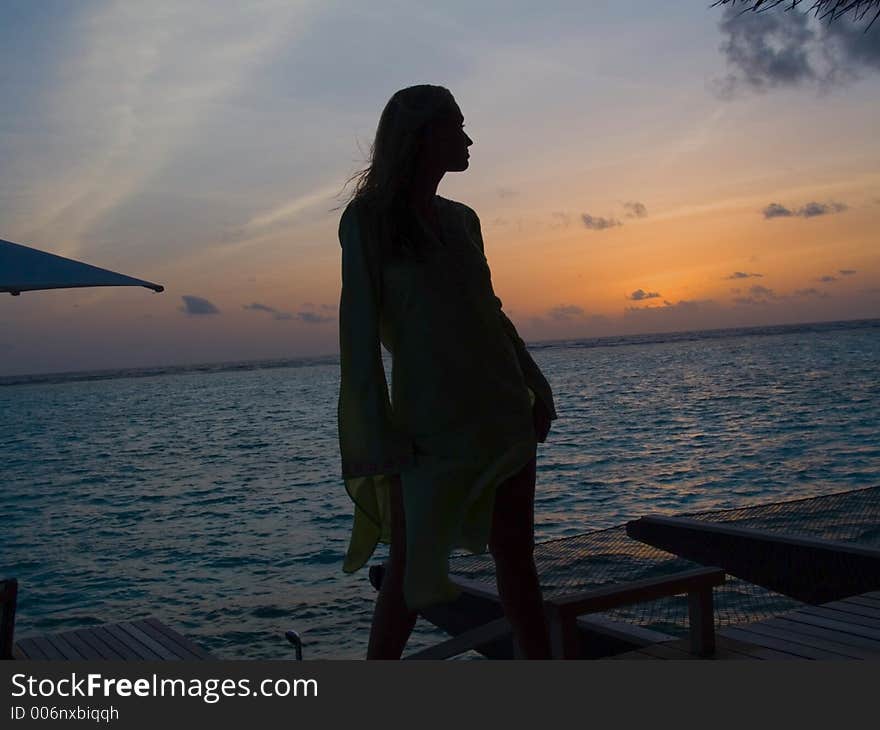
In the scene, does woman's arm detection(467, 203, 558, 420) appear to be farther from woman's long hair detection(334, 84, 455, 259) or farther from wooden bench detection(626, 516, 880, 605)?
wooden bench detection(626, 516, 880, 605)

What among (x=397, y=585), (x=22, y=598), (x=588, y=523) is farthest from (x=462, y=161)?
(x=588, y=523)

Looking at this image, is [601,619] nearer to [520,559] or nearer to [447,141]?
[520,559]

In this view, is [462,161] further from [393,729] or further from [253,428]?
[253,428]

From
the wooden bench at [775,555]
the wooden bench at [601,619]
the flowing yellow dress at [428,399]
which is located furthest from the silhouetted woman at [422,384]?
the wooden bench at [775,555]

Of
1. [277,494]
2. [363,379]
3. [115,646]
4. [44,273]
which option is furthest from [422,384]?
[277,494]

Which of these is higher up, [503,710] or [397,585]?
[397,585]

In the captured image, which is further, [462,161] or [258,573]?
[258,573]

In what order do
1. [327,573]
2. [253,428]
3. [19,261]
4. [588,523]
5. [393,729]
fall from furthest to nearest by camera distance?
[253,428] → [588,523] → [327,573] → [19,261] → [393,729]

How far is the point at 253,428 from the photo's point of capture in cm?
3766

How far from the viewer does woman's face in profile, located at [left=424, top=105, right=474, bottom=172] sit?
204 centimetres

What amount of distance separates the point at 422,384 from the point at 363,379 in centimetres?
14

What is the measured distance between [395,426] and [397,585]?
0.39 metres

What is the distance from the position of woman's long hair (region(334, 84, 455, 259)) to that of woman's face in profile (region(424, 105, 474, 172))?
0.7 inches

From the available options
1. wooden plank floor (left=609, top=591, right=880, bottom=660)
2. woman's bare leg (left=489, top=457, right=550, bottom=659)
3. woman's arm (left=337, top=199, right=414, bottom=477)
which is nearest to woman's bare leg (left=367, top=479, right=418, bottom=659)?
woman's arm (left=337, top=199, right=414, bottom=477)
